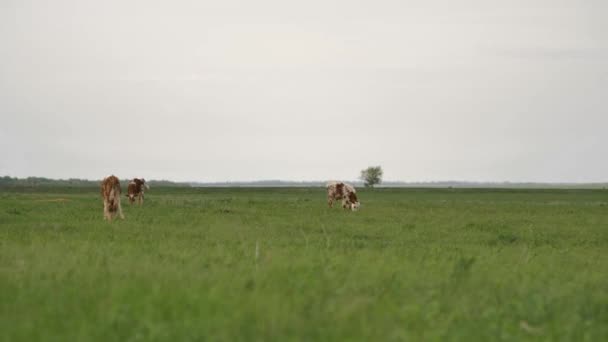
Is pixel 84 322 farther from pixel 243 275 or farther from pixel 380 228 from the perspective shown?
pixel 380 228

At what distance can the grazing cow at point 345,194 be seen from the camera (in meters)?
39.6

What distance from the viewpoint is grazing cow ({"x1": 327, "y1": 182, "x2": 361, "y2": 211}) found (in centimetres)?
3956

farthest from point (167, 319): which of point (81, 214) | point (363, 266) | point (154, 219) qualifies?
point (81, 214)

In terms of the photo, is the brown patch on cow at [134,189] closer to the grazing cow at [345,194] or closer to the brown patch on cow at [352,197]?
the grazing cow at [345,194]

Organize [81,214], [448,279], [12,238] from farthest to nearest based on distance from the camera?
1. [81,214]
2. [12,238]
3. [448,279]

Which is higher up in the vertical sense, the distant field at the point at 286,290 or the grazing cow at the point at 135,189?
the grazing cow at the point at 135,189

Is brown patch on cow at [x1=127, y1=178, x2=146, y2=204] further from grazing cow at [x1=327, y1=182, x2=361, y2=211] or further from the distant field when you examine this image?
the distant field

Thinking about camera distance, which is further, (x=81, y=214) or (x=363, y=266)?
(x=81, y=214)

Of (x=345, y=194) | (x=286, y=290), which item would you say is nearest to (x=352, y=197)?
(x=345, y=194)

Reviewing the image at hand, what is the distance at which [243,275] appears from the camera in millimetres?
10828

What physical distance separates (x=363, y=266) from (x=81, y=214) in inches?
720

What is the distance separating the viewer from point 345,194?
40250mm

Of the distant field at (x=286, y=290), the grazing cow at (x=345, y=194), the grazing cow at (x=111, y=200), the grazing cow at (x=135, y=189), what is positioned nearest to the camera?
the distant field at (x=286, y=290)

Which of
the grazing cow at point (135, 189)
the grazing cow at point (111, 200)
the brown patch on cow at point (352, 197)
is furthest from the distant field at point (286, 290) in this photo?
the grazing cow at point (135, 189)
